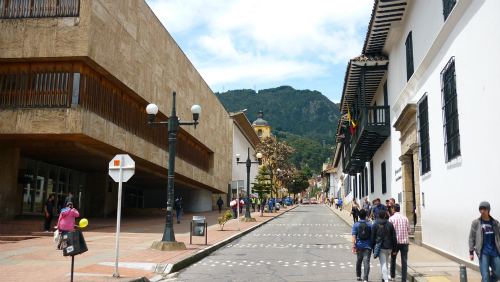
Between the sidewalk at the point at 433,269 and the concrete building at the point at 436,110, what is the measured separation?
1.23 feet

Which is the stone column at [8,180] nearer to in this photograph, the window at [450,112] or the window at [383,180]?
the window at [450,112]

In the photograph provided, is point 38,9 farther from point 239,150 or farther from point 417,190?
point 239,150

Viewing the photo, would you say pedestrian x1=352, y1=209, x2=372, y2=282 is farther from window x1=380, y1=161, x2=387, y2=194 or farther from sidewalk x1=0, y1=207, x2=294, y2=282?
window x1=380, y1=161, x2=387, y2=194

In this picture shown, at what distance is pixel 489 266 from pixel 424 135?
8370 mm

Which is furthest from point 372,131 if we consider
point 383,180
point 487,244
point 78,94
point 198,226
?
point 487,244

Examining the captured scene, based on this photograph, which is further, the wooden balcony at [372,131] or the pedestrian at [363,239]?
the wooden balcony at [372,131]

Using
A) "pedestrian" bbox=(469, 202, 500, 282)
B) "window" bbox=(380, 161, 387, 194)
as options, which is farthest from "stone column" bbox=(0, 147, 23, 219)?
"pedestrian" bbox=(469, 202, 500, 282)

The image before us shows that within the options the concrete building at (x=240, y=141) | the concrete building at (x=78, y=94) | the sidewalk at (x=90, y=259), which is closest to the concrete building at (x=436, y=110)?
the sidewalk at (x=90, y=259)

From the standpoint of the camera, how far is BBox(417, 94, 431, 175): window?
15.3m

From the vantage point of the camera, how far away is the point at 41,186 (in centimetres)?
2567

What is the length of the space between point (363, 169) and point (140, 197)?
23195 millimetres

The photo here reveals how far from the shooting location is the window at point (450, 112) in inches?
486

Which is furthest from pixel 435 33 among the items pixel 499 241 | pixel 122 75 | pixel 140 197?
pixel 140 197

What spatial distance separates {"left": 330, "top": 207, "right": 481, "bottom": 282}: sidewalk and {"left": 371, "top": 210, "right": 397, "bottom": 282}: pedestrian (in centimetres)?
84
